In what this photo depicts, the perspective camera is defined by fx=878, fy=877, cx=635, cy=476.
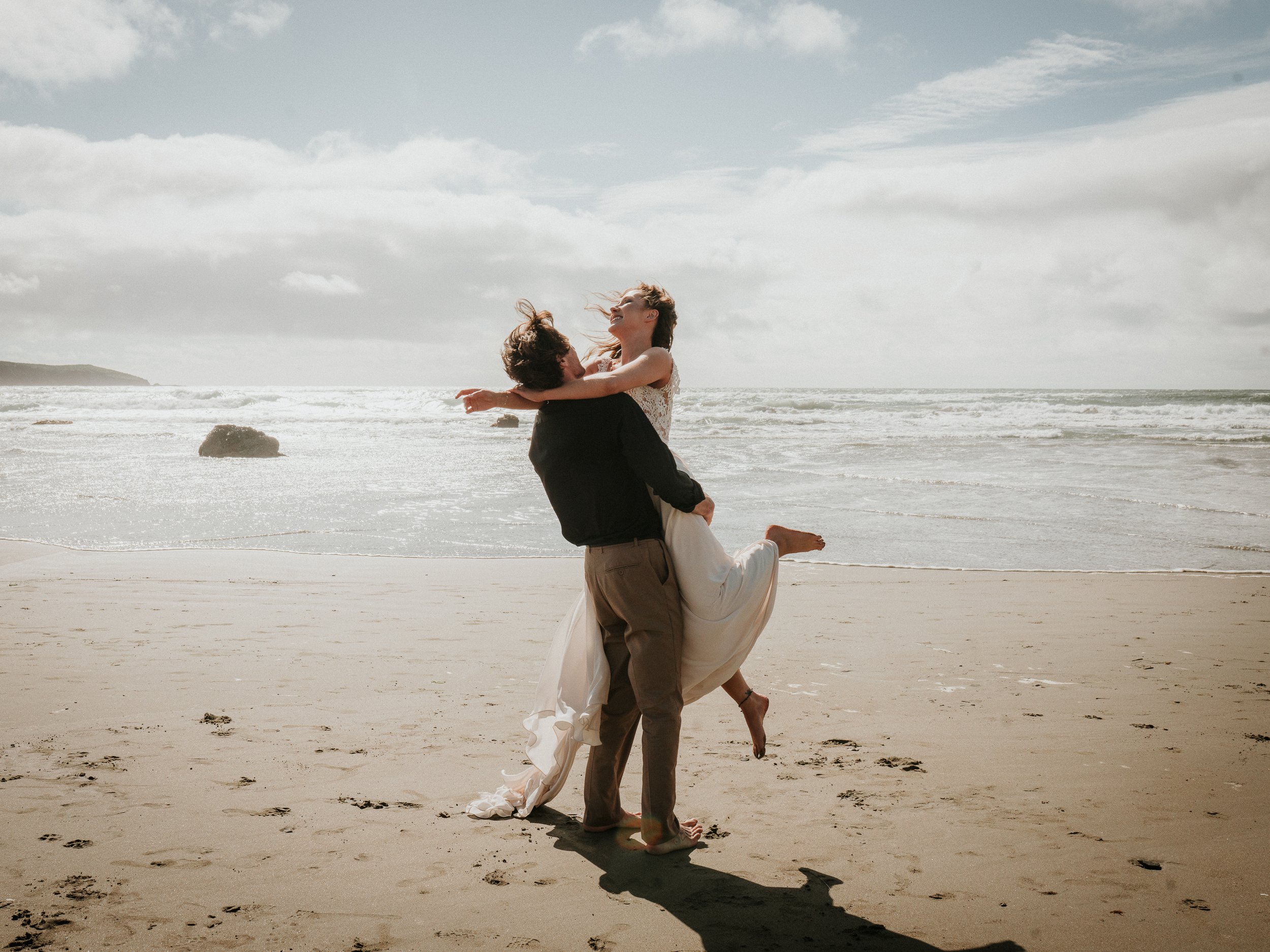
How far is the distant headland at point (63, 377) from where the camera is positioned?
418 ft

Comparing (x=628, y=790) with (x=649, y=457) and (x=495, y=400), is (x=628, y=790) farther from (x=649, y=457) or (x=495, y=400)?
(x=495, y=400)

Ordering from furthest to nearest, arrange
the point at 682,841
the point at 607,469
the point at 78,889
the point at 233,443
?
1. the point at 233,443
2. the point at 682,841
3. the point at 607,469
4. the point at 78,889

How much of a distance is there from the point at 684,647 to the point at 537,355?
1.22 m

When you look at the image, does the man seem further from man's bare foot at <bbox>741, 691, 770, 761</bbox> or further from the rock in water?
the rock in water

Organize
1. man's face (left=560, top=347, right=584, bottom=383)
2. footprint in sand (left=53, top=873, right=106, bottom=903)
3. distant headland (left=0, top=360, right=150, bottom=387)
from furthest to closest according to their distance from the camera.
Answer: distant headland (left=0, top=360, right=150, bottom=387) < man's face (left=560, top=347, right=584, bottom=383) < footprint in sand (left=53, top=873, right=106, bottom=903)

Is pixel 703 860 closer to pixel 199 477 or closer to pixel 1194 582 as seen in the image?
pixel 1194 582

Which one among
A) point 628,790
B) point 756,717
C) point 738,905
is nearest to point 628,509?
point 756,717

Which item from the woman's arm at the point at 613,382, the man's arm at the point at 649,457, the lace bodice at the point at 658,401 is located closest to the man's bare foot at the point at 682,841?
the man's arm at the point at 649,457

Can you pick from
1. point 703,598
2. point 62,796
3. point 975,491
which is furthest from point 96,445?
point 703,598

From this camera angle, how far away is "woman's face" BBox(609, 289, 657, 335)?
333 centimetres

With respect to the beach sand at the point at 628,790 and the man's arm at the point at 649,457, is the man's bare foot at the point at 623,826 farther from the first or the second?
the man's arm at the point at 649,457

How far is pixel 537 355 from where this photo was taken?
308 centimetres

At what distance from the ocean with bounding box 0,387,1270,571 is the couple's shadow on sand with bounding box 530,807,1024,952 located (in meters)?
6.73

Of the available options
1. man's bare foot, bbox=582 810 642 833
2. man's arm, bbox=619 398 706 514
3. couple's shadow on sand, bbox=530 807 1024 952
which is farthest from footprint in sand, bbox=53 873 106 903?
man's arm, bbox=619 398 706 514
